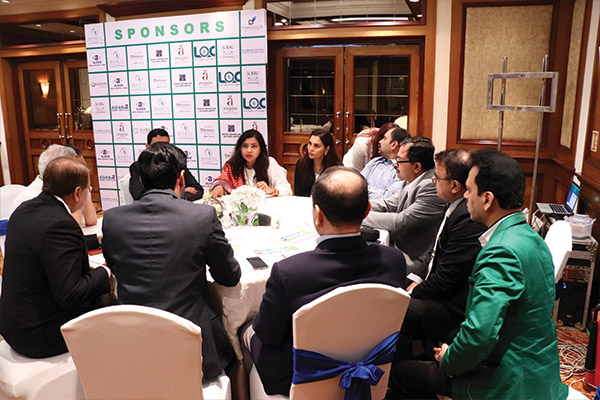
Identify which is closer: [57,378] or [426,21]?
[57,378]

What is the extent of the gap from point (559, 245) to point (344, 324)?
1148mm

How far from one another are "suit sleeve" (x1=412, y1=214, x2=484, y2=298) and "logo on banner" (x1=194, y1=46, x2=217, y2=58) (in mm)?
4204

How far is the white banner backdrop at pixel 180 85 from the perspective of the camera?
5.44m

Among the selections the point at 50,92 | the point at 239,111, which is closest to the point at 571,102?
the point at 239,111

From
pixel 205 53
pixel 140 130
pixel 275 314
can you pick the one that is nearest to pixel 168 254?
pixel 275 314

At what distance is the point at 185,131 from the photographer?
19.3 feet

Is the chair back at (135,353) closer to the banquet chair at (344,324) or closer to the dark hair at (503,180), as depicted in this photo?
the banquet chair at (344,324)

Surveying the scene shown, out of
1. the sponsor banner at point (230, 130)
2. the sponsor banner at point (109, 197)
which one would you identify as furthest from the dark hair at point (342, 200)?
the sponsor banner at point (109, 197)

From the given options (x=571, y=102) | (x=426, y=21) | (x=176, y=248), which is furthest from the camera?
(x=426, y=21)

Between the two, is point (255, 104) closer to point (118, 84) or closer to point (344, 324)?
point (118, 84)

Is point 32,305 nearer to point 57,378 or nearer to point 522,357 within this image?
point 57,378

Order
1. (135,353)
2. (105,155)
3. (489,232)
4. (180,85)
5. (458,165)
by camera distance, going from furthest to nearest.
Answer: (105,155), (180,85), (458,165), (489,232), (135,353)

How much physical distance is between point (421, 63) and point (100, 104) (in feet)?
13.2

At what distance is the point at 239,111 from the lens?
5562mm
